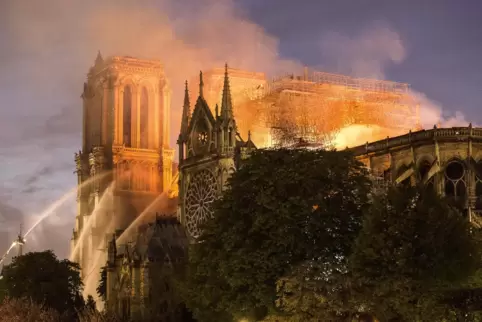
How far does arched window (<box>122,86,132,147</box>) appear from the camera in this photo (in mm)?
110688

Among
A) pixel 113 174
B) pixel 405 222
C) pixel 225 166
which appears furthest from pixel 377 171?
pixel 113 174

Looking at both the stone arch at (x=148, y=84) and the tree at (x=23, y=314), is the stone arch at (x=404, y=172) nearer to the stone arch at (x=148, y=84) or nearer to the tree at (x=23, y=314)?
the tree at (x=23, y=314)

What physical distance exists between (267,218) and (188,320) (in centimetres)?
2042

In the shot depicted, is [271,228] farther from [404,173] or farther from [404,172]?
[404,172]

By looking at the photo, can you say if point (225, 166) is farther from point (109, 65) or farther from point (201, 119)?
point (109, 65)

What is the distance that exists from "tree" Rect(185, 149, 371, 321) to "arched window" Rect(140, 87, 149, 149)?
52.3m

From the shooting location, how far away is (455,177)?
2655 inches

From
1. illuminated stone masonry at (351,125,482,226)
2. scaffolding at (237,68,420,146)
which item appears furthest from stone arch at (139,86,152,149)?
illuminated stone masonry at (351,125,482,226)

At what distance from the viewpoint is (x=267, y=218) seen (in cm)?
5459

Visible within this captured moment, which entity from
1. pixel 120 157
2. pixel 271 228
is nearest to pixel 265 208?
pixel 271 228

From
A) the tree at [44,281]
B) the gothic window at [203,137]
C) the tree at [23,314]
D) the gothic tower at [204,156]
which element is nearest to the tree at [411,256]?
the tree at [23,314]

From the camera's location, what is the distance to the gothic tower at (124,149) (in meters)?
108

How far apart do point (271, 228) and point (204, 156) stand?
1218 inches

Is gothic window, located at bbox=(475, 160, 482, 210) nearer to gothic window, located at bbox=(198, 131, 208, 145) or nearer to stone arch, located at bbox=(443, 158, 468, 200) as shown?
stone arch, located at bbox=(443, 158, 468, 200)
